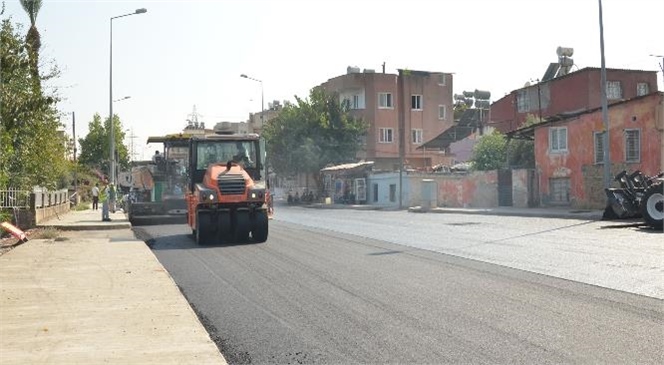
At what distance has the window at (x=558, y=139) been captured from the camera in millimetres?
38781

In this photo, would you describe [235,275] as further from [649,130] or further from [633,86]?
[633,86]

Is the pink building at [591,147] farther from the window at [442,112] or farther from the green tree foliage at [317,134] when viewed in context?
the window at [442,112]

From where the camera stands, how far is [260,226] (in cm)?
1931

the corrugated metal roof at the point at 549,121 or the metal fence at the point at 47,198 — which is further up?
the corrugated metal roof at the point at 549,121

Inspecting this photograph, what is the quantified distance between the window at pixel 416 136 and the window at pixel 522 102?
55.6 ft

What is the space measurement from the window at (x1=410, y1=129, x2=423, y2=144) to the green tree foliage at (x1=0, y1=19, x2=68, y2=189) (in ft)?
140

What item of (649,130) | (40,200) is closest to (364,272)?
(40,200)

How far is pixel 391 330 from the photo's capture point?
7477 millimetres

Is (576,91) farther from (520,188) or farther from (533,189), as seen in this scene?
(533,189)

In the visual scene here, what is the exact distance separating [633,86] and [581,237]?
116 ft

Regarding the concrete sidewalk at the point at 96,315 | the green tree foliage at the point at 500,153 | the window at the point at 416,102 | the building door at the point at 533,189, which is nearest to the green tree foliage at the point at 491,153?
the green tree foliage at the point at 500,153

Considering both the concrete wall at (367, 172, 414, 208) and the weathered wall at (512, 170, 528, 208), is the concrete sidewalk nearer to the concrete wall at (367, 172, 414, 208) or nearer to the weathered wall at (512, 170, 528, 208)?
the weathered wall at (512, 170, 528, 208)

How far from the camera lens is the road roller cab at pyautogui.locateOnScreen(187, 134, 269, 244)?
18.9m

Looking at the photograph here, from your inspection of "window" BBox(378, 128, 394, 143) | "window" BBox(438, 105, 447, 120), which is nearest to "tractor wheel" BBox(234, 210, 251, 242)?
"window" BBox(378, 128, 394, 143)
